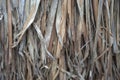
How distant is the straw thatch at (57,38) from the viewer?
3.48 feet

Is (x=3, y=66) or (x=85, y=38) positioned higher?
(x=85, y=38)

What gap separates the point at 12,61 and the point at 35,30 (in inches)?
7.6

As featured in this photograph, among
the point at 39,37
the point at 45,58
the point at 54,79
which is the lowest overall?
the point at 54,79

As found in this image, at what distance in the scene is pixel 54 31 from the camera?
1083mm

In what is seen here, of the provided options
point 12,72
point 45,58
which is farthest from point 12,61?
point 45,58

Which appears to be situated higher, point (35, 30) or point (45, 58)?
point (35, 30)

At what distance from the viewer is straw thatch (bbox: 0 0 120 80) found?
1.06 meters

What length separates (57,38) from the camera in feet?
3.53

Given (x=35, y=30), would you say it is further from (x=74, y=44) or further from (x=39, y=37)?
(x=74, y=44)

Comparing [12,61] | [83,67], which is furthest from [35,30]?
[83,67]

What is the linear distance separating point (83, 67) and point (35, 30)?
293 mm

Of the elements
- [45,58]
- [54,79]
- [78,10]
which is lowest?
[54,79]

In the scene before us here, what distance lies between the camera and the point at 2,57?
1128 mm

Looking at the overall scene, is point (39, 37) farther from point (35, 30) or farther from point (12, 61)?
point (12, 61)
